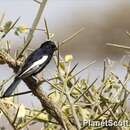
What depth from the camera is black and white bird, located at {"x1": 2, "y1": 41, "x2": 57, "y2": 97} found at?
4.46 ft

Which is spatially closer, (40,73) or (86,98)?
(86,98)

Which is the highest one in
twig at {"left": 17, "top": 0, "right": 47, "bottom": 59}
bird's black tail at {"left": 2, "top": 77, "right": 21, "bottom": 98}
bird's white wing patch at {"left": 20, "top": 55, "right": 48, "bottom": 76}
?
twig at {"left": 17, "top": 0, "right": 47, "bottom": 59}

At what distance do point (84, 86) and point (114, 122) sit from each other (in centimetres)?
17

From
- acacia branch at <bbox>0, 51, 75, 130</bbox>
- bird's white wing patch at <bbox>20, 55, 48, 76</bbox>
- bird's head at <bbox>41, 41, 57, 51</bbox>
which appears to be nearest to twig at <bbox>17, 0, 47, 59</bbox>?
acacia branch at <bbox>0, 51, 75, 130</bbox>

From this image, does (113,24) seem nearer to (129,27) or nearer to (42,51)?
(129,27)

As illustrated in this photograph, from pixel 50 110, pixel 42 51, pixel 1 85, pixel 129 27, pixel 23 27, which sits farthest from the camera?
pixel 129 27

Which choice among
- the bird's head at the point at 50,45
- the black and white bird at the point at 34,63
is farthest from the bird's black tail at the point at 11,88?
the bird's head at the point at 50,45

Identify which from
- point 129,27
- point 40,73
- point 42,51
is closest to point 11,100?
point 40,73

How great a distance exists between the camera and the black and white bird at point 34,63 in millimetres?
1360

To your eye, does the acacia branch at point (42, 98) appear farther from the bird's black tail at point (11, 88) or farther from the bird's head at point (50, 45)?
the bird's head at point (50, 45)

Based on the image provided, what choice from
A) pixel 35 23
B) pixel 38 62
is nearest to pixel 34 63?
pixel 38 62

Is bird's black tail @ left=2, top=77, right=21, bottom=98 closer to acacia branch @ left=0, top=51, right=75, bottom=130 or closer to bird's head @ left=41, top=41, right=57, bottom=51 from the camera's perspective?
acacia branch @ left=0, top=51, right=75, bottom=130

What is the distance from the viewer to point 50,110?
4.01ft

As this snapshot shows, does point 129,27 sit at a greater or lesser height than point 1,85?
lesser
